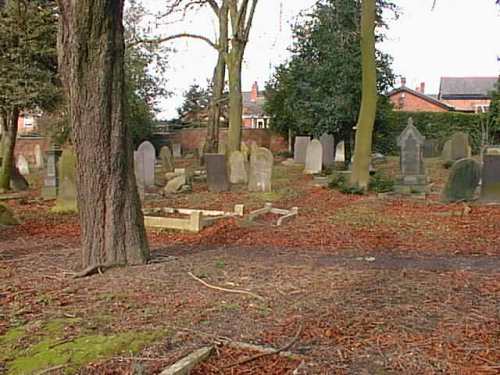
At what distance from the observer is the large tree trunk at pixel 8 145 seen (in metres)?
17.4

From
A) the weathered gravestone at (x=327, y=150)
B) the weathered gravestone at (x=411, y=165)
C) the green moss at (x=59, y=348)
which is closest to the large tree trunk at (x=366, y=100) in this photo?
the weathered gravestone at (x=411, y=165)

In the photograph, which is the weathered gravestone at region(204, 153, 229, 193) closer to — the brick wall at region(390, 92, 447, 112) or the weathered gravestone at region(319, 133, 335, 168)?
the weathered gravestone at region(319, 133, 335, 168)

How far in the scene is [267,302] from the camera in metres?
5.26

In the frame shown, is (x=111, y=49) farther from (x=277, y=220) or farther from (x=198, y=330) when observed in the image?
(x=277, y=220)

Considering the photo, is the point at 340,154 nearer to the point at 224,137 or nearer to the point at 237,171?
the point at 237,171

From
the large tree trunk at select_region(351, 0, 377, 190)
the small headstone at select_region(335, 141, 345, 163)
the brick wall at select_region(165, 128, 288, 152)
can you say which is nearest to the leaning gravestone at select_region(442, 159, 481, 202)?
the large tree trunk at select_region(351, 0, 377, 190)

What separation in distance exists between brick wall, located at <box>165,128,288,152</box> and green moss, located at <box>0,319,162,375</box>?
31357 mm

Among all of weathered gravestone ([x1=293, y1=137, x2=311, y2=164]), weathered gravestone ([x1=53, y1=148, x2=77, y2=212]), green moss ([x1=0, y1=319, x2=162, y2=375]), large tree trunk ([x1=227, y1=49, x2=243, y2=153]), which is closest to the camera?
green moss ([x1=0, y1=319, x2=162, y2=375])

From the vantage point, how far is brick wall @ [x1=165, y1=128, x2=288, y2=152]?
37.9 metres

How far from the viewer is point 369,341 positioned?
417 cm

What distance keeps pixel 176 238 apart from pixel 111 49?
4019 mm

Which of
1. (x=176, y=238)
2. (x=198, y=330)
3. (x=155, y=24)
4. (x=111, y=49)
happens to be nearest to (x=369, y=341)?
(x=198, y=330)

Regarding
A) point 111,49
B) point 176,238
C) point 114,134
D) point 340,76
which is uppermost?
point 340,76

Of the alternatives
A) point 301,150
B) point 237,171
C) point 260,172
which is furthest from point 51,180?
point 301,150
